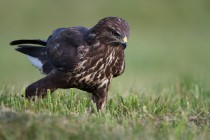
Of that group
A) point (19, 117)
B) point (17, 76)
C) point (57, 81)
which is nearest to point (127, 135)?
point (19, 117)

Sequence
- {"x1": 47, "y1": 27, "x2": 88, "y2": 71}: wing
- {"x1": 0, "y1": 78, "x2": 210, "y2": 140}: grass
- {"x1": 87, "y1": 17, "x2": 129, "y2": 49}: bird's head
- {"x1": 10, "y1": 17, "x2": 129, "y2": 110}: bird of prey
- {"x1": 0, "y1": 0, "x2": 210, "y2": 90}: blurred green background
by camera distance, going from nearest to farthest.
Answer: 1. {"x1": 0, "y1": 78, "x2": 210, "y2": 140}: grass
2. {"x1": 87, "y1": 17, "x2": 129, "y2": 49}: bird's head
3. {"x1": 10, "y1": 17, "x2": 129, "y2": 110}: bird of prey
4. {"x1": 47, "y1": 27, "x2": 88, "y2": 71}: wing
5. {"x1": 0, "y1": 0, "x2": 210, "y2": 90}: blurred green background

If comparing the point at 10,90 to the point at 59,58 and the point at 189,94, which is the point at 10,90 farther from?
the point at 189,94

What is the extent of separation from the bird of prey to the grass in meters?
0.17

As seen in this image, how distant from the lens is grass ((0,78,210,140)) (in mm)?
5172

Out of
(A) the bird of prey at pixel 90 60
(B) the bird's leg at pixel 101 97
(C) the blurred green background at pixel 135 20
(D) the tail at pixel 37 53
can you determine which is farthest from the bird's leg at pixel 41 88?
(C) the blurred green background at pixel 135 20

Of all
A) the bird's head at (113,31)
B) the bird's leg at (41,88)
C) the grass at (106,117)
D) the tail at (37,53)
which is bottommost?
the grass at (106,117)

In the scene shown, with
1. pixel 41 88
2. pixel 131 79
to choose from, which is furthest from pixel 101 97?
pixel 131 79

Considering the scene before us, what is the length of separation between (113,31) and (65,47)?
2.30ft

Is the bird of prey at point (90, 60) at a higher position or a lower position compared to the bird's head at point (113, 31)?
lower

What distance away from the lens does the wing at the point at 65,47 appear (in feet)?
23.6

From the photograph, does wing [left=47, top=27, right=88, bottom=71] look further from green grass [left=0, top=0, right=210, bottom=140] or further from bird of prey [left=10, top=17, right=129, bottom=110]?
green grass [left=0, top=0, right=210, bottom=140]

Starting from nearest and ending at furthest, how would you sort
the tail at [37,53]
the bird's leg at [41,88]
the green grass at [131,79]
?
the green grass at [131,79] < the bird's leg at [41,88] < the tail at [37,53]

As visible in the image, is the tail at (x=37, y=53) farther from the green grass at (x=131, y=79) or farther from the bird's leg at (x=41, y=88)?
the bird's leg at (x=41, y=88)

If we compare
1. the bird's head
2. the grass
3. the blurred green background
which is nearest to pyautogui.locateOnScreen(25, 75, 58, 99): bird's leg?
the grass
